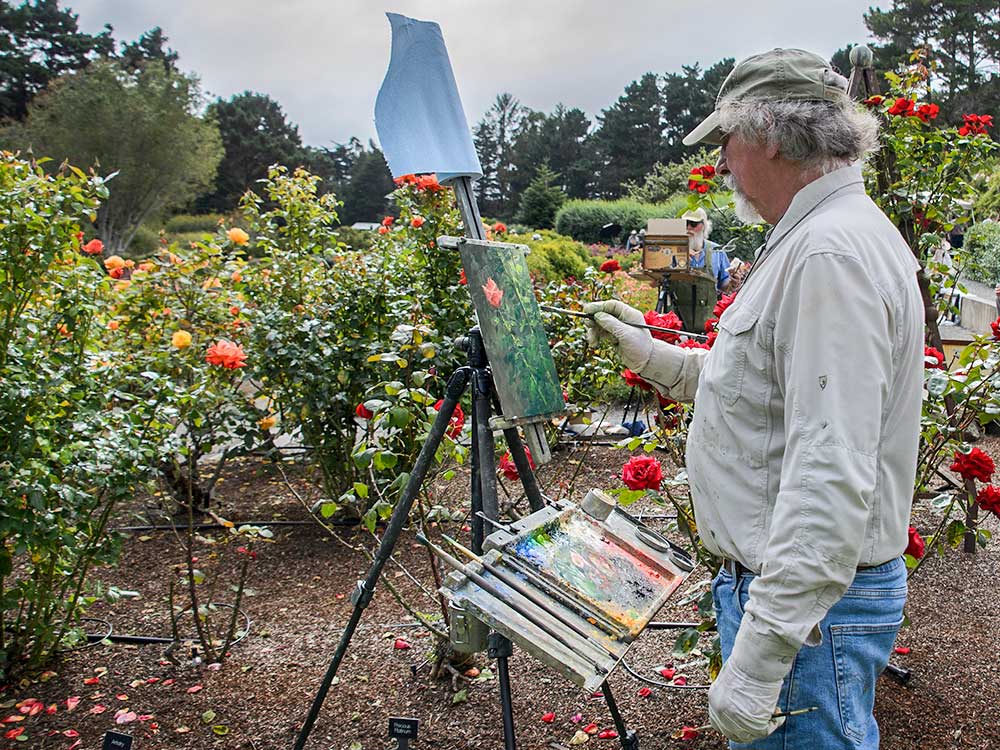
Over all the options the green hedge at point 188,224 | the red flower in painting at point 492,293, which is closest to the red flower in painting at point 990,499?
the red flower in painting at point 492,293

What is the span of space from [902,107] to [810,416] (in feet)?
8.08

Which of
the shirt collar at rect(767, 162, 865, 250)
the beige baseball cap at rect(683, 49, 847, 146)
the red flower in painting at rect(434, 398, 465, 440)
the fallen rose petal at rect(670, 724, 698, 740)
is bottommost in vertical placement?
the fallen rose petal at rect(670, 724, 698, 740)

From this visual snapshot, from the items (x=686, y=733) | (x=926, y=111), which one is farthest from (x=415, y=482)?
(x=926, y=111)

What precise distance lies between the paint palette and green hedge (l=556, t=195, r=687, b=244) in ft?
71.7

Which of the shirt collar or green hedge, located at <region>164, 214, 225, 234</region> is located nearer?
the shirt collar

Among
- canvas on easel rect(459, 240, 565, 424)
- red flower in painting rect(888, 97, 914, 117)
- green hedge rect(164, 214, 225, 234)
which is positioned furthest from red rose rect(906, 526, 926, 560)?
green hedge rect(164, 214, 225, 234)

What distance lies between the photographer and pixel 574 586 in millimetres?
1659

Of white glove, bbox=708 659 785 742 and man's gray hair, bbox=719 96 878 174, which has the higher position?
man's gray hair, bbox=719 96 878 174

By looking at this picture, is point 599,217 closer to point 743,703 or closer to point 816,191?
point 816,191

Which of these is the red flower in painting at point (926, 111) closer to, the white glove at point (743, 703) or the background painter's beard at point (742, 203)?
the background painter's beard at point (742, 203)

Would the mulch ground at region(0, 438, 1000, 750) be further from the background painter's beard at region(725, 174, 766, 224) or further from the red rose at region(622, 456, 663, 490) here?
the background painter's beard at region(725, 174, 766, 224)

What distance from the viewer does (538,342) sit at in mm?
2078

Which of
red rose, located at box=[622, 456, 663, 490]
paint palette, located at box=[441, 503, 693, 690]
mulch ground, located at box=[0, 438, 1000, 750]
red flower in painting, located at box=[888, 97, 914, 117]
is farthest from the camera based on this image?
red flower in painting, located at box=[888, 97, 914, 117]

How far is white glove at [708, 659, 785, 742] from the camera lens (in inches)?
46.3
